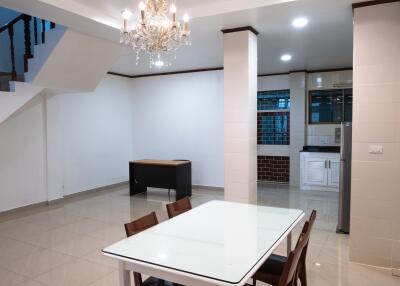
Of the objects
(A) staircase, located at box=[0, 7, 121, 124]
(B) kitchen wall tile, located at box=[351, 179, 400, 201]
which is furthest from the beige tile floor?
(A) staircase, located at box=[0, 7, 121, 124]

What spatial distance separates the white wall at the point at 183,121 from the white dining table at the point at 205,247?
14.7 feet

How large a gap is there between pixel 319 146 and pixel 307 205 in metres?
2.18

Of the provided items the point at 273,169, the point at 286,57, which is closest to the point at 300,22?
the point at 286,57

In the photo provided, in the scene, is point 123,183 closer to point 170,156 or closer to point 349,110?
point 170,156

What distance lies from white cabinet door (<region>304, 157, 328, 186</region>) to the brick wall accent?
708mm

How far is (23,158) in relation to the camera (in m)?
5.43

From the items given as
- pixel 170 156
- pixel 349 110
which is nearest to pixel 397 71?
pixel 349 110

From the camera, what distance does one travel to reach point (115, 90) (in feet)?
24.7

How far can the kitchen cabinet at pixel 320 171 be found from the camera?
260 inches

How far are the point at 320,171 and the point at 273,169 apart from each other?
4.31 ft

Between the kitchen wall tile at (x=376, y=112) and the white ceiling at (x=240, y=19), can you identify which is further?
the white ceiling at (x=240, y=19)

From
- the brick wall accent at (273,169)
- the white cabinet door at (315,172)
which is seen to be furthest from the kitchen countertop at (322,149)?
the brick wall accent at (273,169)

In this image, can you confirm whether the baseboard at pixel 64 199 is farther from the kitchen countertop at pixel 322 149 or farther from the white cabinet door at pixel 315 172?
the kitchen countertop at pixel 322 149

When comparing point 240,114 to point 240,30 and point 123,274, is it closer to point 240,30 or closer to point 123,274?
point 240,30
